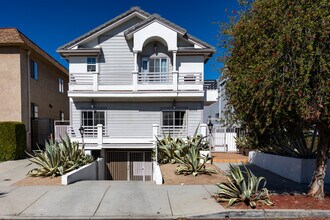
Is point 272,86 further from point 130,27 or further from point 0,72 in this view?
point 0,72

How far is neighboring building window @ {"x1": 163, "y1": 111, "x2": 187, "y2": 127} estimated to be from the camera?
14.2 meters

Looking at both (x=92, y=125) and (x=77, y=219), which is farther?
(x=92, y=125)

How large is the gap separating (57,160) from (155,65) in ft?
27.5

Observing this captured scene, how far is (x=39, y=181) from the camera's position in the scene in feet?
26.4

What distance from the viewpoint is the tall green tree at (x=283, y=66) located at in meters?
4.64

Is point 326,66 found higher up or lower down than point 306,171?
higher up

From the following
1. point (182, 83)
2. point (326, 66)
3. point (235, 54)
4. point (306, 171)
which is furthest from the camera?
point (182, 83)

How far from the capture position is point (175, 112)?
14.2 metres

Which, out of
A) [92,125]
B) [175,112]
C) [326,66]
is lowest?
[92,125]

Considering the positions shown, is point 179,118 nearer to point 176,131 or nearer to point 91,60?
point 176,131

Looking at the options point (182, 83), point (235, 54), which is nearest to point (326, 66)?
point (235, 54)

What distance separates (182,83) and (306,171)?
7.92 m

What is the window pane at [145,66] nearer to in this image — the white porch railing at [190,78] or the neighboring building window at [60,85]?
the white porch railing at [190,78]

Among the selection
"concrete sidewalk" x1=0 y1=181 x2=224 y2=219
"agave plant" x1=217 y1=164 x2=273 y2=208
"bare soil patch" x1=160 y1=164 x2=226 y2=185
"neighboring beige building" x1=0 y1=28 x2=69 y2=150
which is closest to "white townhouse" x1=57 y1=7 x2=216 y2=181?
"neighboring beige building" x1=0 y1=28 x2=69 y2=150
